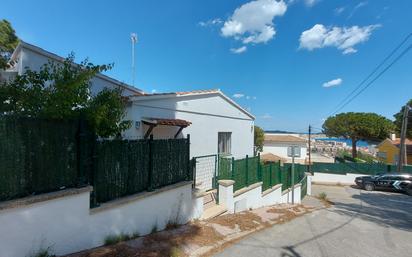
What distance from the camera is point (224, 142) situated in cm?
1458

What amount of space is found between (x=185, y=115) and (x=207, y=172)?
3.14 metres

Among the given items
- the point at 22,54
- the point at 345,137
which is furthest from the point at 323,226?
the point at 345,137

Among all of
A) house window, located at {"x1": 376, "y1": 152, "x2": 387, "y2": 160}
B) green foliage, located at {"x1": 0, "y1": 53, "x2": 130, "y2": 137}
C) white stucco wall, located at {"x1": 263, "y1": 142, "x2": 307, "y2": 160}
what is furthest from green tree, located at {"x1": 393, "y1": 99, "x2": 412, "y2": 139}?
green foliage, located at {"x1": 0, "y1": 53, "x2": 130, "y2": 137}

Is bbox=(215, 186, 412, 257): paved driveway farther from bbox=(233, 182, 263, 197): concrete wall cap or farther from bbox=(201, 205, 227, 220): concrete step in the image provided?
bbox=(233, 182, 263, 197): concrete wall cap

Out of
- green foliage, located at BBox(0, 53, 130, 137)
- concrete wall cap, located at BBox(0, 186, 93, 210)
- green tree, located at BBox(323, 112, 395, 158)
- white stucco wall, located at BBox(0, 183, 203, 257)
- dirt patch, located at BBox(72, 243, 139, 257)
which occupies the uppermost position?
green tree, located at BBox(323, 112, 395, 158)

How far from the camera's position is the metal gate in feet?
30.3

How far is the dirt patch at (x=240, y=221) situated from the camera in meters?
7.40

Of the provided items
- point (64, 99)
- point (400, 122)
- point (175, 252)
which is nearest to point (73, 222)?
point (175, 252)

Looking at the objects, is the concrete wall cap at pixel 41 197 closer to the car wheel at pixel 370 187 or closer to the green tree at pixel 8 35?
the green tree at pixel 8 35

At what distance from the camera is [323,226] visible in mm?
9039

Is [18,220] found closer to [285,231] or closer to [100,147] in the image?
[100,147]

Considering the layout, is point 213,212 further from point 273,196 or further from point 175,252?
point 273,196

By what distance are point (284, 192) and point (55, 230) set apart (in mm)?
13202

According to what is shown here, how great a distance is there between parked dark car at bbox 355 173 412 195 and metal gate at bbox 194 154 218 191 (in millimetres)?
23177
